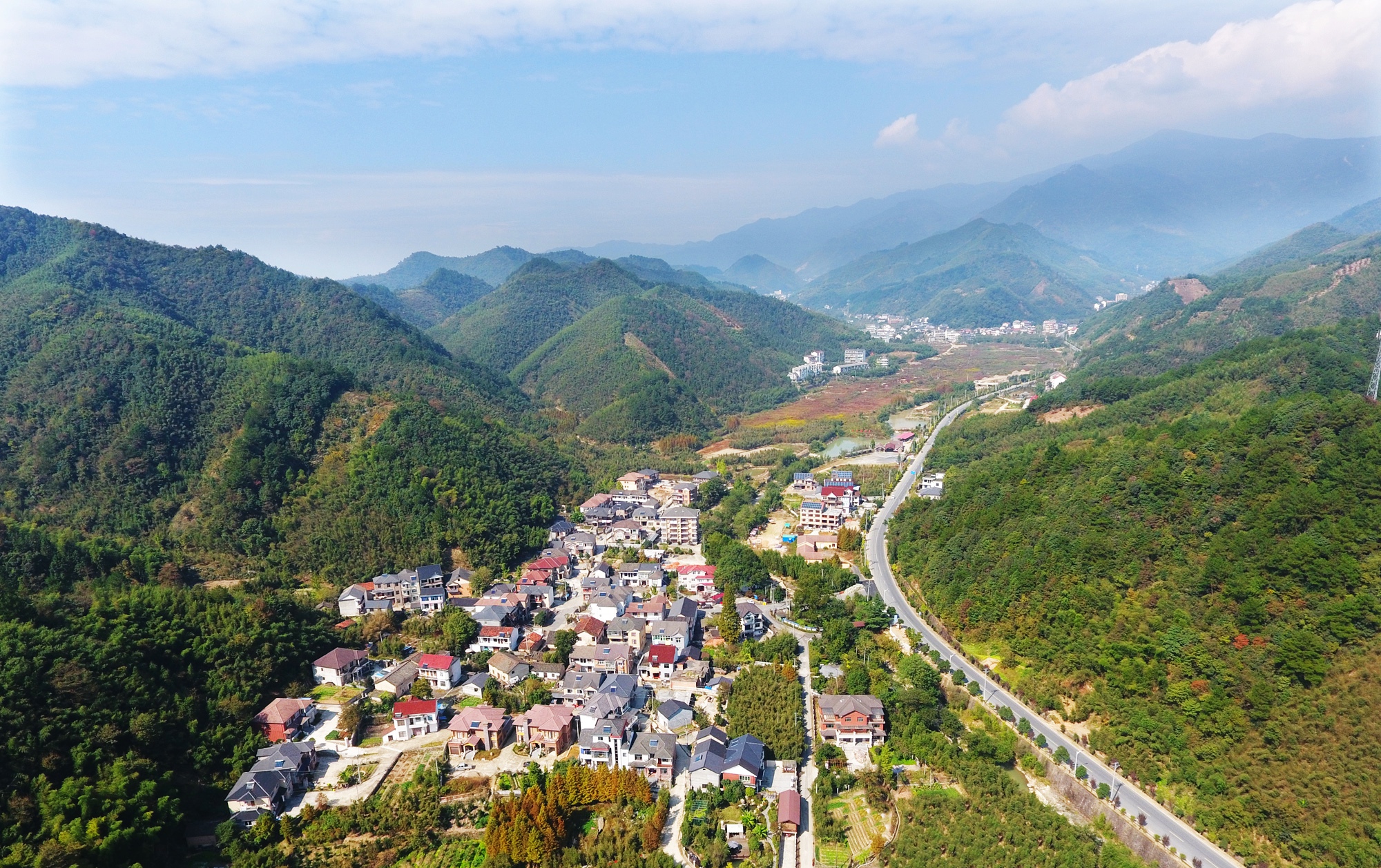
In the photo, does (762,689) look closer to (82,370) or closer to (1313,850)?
(1313,850)

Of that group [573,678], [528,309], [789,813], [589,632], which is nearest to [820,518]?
[589,632]

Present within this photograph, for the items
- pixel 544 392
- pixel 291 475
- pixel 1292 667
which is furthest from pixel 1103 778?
pixel 544 392

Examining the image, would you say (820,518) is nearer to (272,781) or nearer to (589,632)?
(589,632)

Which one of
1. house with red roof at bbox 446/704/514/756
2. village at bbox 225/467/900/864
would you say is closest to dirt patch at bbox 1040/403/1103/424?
village at bbox 225/467/900/864

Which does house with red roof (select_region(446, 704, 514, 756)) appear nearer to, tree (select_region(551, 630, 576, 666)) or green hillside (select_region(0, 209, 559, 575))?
tree (select_region(551, 630, 576, 666))

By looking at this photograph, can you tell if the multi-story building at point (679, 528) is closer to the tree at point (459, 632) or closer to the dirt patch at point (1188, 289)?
the tree at point (459, 632)

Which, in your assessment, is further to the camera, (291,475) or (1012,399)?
(1012,399)
